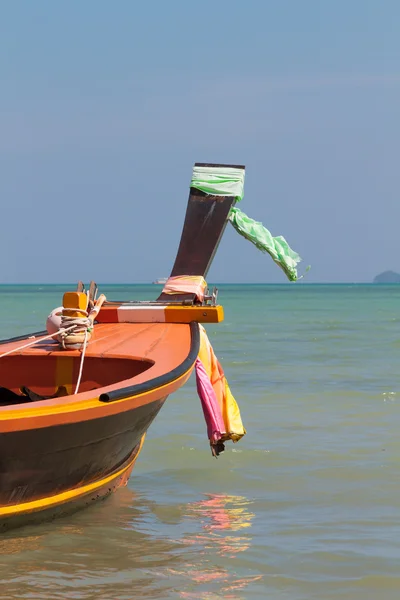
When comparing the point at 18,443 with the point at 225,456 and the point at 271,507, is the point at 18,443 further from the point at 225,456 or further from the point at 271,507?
the point at 225,456

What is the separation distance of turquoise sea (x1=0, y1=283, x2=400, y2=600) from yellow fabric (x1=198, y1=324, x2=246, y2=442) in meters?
0.41

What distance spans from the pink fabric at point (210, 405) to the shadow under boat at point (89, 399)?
0.83ft

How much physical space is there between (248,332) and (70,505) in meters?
19.7

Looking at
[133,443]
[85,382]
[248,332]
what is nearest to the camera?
[133,443]

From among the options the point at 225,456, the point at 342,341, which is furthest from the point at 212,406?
the point at 342,341

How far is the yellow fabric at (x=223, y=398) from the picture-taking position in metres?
7.16

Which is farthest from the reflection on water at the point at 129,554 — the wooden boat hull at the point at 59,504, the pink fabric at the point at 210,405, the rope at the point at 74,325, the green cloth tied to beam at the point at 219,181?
the green cloth tied to beam at the point at 219,181

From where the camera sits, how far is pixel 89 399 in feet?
15.8

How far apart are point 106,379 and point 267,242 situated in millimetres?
3681

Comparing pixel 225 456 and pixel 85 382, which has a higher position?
pixel 85 382

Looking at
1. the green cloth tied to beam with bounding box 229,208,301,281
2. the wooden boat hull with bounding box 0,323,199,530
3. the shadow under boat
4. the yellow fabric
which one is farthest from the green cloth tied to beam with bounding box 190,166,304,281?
the wooden boat hull with bounding box 0,323,199,530

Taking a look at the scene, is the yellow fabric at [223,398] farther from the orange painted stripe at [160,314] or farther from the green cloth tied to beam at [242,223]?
the green cloth tied to beam at [242,223]

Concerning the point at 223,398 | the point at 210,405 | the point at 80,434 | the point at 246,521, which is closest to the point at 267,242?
the point at 223,398

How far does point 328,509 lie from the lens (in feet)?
21.2
